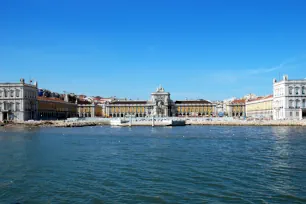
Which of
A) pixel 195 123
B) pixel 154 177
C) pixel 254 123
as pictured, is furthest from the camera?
pixel 195 123

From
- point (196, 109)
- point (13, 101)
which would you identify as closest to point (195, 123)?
point (13, 101)

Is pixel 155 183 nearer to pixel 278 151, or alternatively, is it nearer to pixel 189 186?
pixel 189 186

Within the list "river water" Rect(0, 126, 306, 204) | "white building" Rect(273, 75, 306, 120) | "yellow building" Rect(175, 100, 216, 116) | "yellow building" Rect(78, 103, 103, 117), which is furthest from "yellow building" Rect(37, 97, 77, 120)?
"river water" Rect(0, 126, 306, 204)

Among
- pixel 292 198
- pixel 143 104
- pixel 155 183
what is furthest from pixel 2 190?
pixel 143 104

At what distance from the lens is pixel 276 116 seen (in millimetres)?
68812

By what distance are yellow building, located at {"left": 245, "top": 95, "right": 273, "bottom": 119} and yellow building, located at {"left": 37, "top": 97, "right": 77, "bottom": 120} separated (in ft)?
156

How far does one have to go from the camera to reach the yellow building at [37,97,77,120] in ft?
260

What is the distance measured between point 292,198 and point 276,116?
60.7m

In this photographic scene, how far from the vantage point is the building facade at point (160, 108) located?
109375 millimetres

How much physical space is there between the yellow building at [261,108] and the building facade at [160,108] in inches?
513

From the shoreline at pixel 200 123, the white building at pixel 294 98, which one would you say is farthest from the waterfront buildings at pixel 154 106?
the shoreline at pixel 200 123

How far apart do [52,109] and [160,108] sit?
34259 millimetres

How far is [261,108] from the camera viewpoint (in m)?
87.2

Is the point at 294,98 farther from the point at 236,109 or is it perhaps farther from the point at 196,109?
the point at 196,109
